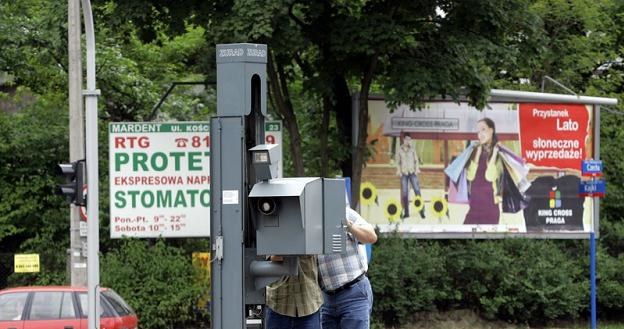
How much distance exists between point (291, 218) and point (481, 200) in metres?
15.7

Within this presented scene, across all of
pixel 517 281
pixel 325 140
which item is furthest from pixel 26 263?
pixel 517 281

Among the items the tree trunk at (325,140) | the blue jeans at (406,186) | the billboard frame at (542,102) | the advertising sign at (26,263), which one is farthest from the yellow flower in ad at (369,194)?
the advertising sign at (26,263)

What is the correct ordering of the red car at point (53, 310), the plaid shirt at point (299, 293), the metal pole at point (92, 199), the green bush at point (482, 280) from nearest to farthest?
the plaid shirt at point (299, 293) < the metal pole at point (92, 199) < the red car at point (53, 310) < the green bush at point (482, 280)

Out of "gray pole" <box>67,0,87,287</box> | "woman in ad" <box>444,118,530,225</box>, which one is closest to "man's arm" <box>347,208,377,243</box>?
"gray pole" <box>67,0,87,287</box>

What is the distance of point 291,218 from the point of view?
7.43 m

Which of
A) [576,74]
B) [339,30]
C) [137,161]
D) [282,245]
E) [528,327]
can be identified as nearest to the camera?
[282,245]

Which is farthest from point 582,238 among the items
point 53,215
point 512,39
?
point 53,215

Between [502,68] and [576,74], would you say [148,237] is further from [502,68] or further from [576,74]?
[576,74]

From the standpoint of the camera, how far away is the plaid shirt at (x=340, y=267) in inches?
334

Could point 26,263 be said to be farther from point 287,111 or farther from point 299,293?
point 299,293

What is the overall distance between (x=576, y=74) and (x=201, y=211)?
11200mm

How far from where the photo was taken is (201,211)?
20734 millimetres

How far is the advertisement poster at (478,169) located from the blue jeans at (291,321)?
13.6 meters

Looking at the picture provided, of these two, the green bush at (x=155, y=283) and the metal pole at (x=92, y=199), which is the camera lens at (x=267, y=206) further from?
the green bush at (x=155, y=283)
